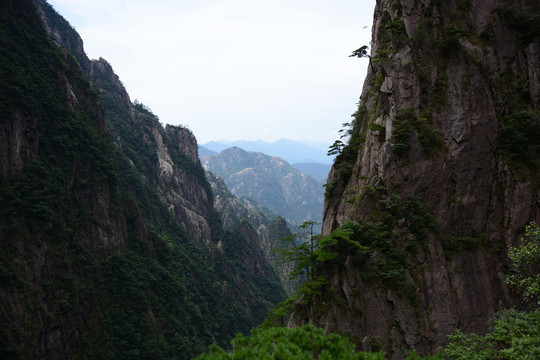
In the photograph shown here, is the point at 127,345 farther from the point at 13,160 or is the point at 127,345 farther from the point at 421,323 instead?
the point at 421,323

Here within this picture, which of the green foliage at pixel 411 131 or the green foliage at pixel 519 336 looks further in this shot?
the green foliage at pixel 411 131

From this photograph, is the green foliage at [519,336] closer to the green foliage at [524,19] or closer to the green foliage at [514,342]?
the green foliage at [514,342]

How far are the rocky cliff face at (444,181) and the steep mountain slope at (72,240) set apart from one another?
34998mm

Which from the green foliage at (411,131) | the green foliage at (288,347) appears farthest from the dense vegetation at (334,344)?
the green foliage at (411,131)

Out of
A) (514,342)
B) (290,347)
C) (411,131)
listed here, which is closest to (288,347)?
(290,347)

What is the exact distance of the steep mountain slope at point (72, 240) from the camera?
36.9m

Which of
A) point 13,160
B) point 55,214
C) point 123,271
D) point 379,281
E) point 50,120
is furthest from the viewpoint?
point 123,271

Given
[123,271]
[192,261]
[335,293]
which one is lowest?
[192,261]

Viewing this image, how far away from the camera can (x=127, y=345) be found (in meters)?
46.5

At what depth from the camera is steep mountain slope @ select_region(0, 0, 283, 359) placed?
121ft

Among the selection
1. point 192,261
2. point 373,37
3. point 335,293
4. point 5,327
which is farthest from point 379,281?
point 192,261

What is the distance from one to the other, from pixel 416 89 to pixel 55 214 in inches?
1885

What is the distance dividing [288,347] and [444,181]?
58.4 ft

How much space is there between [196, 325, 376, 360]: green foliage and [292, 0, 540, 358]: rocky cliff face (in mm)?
11104
